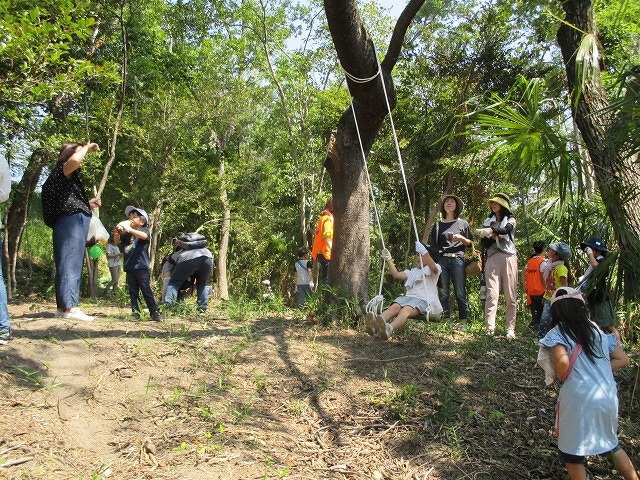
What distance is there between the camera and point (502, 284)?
5.93 metres

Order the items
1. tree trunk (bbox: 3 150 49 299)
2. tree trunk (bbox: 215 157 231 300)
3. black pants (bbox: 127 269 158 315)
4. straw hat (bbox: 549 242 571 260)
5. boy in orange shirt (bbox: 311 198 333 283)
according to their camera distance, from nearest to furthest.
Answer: black pants (bbox: 127 269 158 315)
straw hat (bbox: 549 242 571 260)
boy in orange shirt (bbox: 311 198 333 283)
tree trunk (bbox: 3 150 49 299)
tree trunk (bbox: 215 157 231 300)

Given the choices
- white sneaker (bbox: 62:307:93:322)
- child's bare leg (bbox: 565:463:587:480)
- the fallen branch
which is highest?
white sneaker (bbox: 62:307:93:322)

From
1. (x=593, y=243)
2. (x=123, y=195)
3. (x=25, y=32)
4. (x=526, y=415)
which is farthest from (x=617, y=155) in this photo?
(x=123, y=195)

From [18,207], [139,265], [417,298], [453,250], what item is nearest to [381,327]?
[417,298]

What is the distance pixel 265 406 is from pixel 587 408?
6.61ft

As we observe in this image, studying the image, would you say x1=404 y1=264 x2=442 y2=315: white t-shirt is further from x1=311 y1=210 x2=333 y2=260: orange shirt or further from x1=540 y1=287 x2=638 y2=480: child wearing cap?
x1=311 y1=210 x2=333 y2=260: orange shirt

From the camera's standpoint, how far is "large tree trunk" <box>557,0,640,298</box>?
12.9 ft

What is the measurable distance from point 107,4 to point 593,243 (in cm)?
816

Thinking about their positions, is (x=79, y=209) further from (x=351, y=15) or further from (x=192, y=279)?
(x=351, y=15)

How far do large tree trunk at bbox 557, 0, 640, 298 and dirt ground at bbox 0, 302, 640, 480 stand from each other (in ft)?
4.26

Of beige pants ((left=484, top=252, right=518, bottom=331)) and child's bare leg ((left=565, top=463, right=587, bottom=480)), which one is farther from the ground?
beige pants ((left=484, top=252, right=518, bottom=331))

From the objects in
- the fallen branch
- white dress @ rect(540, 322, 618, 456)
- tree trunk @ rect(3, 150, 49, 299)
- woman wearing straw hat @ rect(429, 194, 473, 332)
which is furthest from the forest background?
the fallen branch

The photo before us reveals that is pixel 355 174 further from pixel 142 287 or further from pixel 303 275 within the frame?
pixel 303 275

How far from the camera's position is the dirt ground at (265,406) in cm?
310
